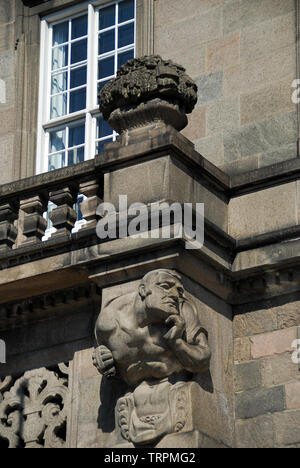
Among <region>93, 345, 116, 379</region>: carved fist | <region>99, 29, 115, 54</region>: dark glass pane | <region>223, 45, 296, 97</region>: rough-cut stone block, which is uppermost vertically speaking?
<region>99, 29, 115, 54</region>: dark glass pane

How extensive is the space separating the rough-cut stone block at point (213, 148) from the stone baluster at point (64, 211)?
1623 mm

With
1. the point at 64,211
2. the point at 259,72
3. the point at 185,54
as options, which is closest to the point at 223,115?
the point at 259,72

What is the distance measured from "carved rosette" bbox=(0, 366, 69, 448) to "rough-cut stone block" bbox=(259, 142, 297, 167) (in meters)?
2.80

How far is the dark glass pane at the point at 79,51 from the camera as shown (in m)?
16.7

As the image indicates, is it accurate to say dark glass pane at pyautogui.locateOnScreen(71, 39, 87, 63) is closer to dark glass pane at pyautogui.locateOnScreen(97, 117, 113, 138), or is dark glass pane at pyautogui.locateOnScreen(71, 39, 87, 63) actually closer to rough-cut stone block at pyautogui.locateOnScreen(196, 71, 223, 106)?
dark glass pane at pyautogui.locateOnScreen(97, 117, 113, 138)

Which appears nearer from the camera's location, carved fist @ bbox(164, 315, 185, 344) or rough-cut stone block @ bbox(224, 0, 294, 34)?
carved fist @ bbox(164, 315, 185, 344)

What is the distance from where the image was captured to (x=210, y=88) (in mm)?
14914

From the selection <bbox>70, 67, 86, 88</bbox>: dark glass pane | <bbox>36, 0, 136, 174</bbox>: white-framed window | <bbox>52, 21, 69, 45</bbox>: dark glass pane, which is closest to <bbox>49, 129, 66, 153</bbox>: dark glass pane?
<bbox>36, 0, 136, 174</bbox>: white-framed window

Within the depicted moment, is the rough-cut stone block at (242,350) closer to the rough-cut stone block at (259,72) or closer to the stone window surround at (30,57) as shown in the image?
the rough-cut stone block at (259,72)

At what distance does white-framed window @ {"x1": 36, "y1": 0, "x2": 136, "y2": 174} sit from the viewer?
53.5ft

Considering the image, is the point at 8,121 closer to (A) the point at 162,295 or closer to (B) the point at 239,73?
(B) the point at 239,73

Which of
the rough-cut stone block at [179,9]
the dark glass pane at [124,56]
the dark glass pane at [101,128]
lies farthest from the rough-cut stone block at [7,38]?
the rough-cut stone block at [179,9]

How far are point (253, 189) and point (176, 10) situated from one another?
3.16 metres
